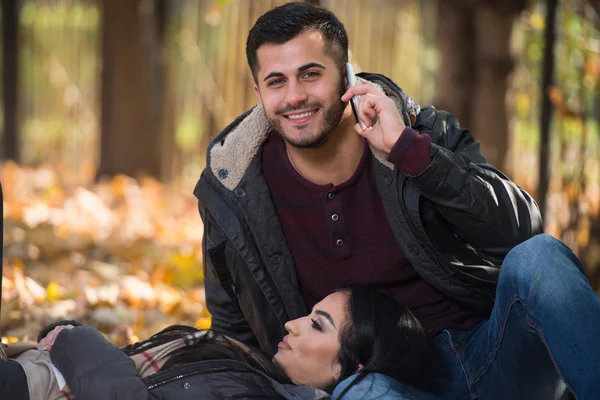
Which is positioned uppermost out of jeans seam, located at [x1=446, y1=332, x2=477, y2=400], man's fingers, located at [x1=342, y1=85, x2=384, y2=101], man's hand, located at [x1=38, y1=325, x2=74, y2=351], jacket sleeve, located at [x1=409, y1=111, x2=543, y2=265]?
man's fingers, located at [x1=342, y1=85, x2=384, y2=101]

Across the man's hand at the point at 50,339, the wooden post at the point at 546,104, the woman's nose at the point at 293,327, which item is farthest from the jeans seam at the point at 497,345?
the wooden post at the point at 546,104

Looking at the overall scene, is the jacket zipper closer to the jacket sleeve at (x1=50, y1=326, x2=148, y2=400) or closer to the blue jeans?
the jacket sleeve at (x1=50, y1=326, x2=148, y2=400)

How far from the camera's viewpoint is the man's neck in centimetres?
369

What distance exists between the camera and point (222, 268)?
3699mm

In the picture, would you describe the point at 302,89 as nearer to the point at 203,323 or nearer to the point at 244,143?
the point at 244,143

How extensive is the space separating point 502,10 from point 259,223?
4368 mm

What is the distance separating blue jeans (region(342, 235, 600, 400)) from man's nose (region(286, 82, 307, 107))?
995 millimetres

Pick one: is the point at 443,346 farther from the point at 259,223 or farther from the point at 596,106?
the point at 596,106

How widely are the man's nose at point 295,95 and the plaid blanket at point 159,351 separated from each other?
90cm

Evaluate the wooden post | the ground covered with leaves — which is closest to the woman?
the ground covered with leaves

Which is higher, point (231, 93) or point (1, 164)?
point (231, 93)

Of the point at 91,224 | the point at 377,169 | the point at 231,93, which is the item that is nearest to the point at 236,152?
the point at 377,169

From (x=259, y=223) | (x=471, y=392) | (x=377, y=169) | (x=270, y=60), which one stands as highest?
(x=270, y=60)

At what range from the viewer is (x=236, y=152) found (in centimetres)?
374
